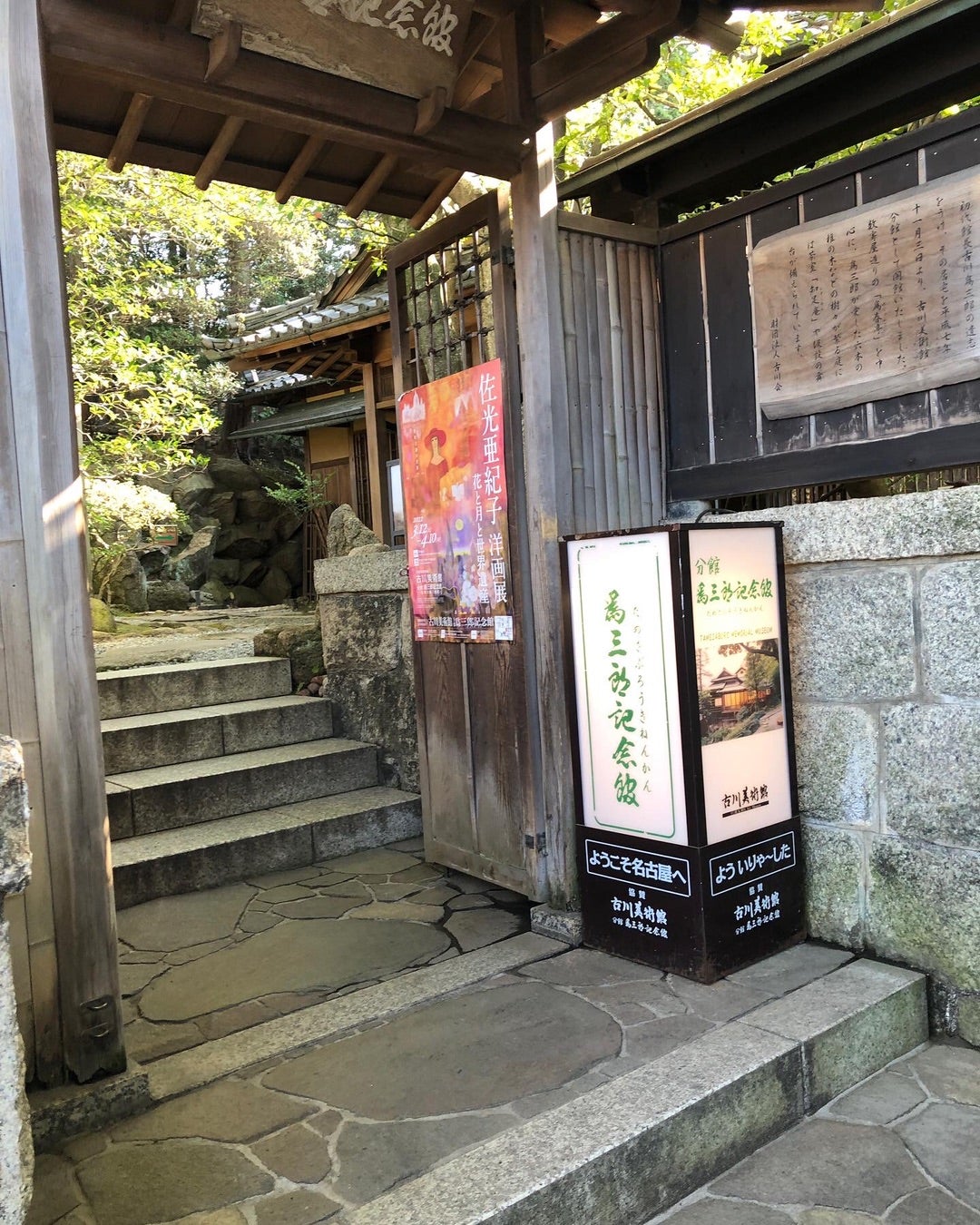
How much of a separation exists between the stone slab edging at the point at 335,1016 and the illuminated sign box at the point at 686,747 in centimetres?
51

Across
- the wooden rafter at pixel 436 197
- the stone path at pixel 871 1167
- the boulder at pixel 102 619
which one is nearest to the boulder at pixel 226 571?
the boulder at pixel 102 619

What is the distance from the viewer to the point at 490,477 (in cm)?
579

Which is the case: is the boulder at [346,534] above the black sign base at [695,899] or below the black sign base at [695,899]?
above

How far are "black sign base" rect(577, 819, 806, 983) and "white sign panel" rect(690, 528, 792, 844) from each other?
156mm

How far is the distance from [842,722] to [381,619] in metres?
4.53

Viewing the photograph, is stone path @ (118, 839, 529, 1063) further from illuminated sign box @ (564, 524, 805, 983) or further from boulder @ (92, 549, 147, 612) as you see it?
boulder @ (92, 549, 147, 612)

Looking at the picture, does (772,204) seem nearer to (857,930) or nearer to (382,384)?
(857,930)

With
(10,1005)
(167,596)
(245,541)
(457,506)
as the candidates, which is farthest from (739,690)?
(245,541)

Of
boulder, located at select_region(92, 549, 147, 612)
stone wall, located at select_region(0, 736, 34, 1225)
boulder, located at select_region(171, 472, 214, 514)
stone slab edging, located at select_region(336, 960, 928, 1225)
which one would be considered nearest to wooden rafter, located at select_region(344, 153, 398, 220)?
stone wall, located at select_region(0, 736, 34, 1225)

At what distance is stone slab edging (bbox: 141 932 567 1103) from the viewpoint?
13.6ft

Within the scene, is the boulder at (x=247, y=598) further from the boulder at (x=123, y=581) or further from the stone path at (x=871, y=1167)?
the stone path at (x=871, y=1167)

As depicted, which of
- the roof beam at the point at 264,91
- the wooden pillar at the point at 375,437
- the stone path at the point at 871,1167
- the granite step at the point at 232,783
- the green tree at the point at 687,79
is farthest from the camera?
the wooden pillar at the point at 375,437

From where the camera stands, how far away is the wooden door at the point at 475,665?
5.70 meters

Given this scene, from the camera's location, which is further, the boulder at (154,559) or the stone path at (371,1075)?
the boulder at (154,559)
